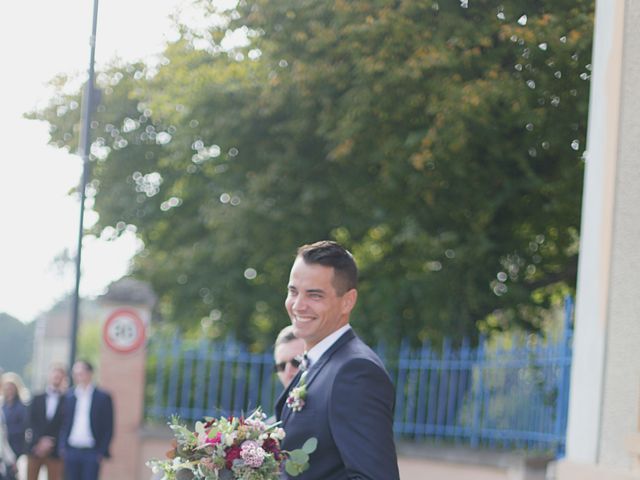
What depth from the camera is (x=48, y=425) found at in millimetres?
14617

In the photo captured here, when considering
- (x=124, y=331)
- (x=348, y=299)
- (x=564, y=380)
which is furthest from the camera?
(x=124, y=331)

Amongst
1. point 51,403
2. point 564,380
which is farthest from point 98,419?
point 564,380

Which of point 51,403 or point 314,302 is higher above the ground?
point 314,302

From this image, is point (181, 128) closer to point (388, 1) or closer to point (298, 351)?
point (388, 1)

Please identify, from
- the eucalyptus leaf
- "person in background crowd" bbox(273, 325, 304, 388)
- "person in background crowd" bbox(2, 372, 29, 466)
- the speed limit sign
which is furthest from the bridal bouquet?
the speed limit sign

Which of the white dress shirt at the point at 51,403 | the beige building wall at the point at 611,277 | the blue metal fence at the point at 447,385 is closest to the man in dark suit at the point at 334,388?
the beige building wall at the point at 611,277

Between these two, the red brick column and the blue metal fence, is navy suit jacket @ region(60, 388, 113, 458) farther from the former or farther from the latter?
the red brick column

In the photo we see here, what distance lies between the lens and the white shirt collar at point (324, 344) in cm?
432

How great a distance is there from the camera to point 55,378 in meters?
14.8

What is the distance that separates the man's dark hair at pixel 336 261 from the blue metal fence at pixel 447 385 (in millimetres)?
6177

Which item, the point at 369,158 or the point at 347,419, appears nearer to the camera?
the point at 347,419

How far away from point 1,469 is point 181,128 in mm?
6513

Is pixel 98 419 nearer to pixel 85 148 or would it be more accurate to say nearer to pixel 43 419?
pixel 43 419

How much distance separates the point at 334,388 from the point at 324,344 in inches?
12.5
